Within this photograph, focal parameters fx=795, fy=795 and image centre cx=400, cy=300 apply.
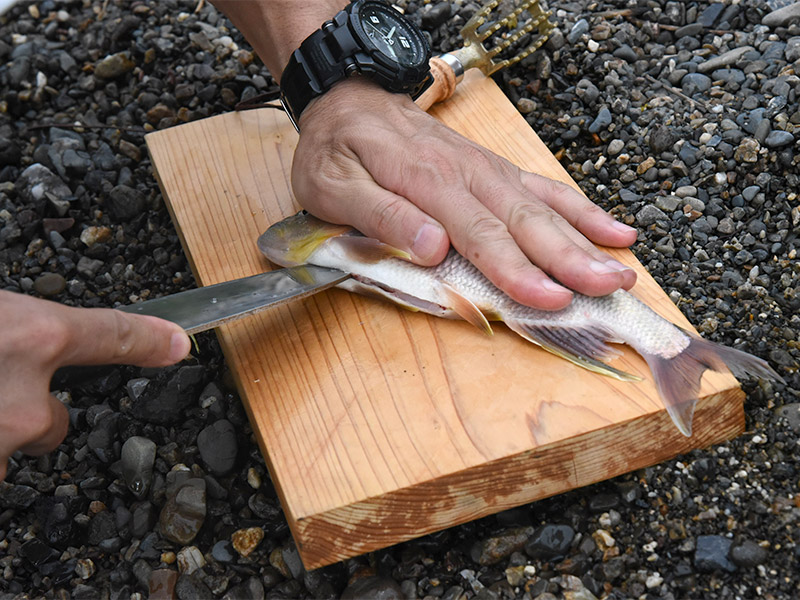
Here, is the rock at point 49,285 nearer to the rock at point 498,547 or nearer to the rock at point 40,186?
the rock at point 40,186

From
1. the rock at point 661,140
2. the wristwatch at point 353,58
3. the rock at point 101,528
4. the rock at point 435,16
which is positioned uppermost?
the wristwatch at point 353,58

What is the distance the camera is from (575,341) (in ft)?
7.88

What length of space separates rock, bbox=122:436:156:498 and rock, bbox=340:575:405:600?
0.83 meters

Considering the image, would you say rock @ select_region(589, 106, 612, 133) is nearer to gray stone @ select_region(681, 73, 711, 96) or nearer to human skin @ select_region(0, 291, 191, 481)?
gray stone @ select_region(681, 73, 711, 96)

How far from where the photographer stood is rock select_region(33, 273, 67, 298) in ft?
11.5

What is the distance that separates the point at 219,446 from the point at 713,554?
163 cm

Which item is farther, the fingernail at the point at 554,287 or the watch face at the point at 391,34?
the watch face at the point at 391,34

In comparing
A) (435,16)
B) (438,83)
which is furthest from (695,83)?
(435,16)

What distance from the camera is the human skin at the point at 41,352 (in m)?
1.81

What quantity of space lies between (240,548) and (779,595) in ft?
5.27

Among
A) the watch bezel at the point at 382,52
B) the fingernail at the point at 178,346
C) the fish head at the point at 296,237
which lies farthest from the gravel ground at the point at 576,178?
the watch bezel at the point at 382,52

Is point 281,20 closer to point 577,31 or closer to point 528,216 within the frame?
point 528,216

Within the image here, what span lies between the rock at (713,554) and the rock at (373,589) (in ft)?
2.86

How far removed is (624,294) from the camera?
7.93 feet
